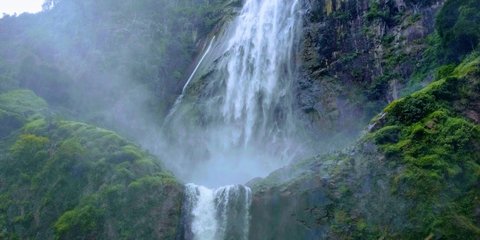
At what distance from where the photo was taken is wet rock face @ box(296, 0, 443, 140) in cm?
3331

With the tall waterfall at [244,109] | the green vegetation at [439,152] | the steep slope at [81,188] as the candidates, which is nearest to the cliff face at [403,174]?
the green vegetation at [439,152]

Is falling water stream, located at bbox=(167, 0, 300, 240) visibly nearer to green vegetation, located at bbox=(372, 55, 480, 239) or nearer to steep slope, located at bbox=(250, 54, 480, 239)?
steep slope, located at bbox=(250, 54, 480, 239)

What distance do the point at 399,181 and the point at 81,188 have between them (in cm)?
1802

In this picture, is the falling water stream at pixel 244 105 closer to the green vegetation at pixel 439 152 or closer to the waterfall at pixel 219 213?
the waterfall at pixel 219 213

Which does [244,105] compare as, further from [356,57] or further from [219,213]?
[219,213]

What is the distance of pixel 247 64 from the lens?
40.6 metres

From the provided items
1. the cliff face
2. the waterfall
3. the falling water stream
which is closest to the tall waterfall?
A: the falling water stream

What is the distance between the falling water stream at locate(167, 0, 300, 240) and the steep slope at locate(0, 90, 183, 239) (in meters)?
9.52

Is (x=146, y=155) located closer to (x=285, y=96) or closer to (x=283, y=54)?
(x=285, y=96)

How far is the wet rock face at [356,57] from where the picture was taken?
33.3 metres

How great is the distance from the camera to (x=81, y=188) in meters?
27.7

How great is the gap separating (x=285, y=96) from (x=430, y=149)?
53.8ft

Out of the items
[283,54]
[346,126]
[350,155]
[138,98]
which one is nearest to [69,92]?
[138,98]

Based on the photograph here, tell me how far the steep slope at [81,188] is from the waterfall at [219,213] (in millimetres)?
945
